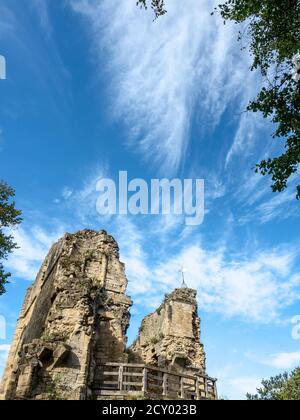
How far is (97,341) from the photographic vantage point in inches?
576

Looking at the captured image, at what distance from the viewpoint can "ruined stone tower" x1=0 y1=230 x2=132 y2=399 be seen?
11.3 meters

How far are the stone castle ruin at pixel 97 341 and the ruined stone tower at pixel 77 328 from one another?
0.03m

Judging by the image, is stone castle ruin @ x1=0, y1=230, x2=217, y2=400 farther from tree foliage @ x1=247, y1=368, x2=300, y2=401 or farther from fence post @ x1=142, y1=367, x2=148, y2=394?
tree foliage @ x1=247, y1=368, x2=300, y2=401

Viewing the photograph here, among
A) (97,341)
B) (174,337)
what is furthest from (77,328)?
(174,337)

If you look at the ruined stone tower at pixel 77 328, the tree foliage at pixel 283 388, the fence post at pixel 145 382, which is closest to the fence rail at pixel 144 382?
the fence post at pixel 145 382

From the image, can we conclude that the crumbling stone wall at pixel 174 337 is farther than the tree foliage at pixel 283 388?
No

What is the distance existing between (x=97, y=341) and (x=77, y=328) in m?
2.31

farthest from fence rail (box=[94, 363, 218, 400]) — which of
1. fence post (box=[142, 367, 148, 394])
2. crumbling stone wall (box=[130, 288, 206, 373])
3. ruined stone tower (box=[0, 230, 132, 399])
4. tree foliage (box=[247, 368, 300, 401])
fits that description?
tree foliage (box=[247, 368, 300, 401])

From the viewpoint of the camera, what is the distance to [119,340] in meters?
15.0

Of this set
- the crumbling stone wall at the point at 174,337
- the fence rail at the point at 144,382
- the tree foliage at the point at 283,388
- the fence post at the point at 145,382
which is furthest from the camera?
the tree foliage at the point at 283,388

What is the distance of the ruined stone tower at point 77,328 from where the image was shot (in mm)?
11336

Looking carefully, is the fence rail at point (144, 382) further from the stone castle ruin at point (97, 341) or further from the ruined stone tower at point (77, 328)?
the ruined stone tower at point (77, 328)

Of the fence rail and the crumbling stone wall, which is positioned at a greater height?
the crumbling stone wall

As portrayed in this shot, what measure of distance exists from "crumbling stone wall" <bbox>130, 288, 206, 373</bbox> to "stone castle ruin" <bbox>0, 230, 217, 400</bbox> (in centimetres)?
5
